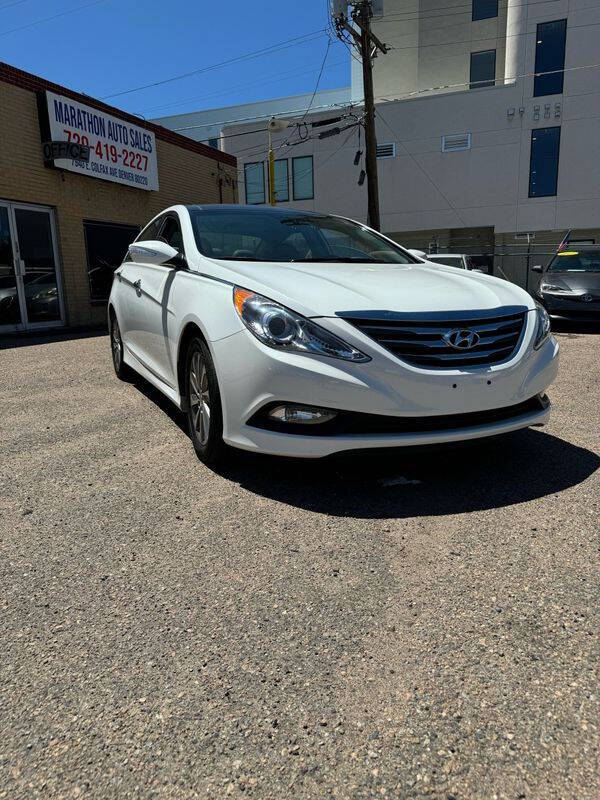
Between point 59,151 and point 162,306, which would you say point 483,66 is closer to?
point 59,151

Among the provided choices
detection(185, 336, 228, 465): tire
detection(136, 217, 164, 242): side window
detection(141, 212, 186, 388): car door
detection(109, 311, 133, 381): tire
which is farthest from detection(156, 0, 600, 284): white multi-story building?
detection(185, 336, 228, 465): tire

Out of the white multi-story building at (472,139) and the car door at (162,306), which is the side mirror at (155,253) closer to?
the car door at (162,306)

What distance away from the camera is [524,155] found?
24.5 meters

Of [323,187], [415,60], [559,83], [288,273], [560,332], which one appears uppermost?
[415,60]

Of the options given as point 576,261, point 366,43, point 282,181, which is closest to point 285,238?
point 576,261

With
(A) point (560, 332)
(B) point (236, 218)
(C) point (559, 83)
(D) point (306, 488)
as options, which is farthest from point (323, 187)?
(D) point (306, 488)

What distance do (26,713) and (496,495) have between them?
88.1 inches

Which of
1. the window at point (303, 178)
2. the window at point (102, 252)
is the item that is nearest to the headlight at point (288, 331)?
the window at point (102, 252)

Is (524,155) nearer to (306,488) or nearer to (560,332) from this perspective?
(560,332)

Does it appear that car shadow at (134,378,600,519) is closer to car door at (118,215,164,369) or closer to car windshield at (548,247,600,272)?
car door at (118,215,164,369)

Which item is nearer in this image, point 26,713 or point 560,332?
point 26,713

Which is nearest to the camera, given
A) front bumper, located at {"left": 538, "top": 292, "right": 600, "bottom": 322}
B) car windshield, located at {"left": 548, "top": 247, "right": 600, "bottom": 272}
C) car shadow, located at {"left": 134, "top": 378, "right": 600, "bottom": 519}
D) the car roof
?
car shadow, located at {"left": 134, "top": 378, "right": 600, "bottom": 519}

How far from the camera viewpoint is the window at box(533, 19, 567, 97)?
2334 cm

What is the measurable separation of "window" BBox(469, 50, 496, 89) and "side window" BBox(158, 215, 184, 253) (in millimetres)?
28351
